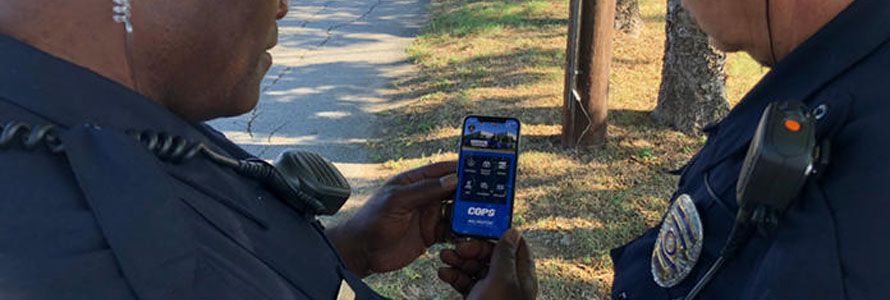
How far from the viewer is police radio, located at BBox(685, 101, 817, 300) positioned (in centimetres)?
96

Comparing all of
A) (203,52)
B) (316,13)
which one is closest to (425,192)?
(203,52)

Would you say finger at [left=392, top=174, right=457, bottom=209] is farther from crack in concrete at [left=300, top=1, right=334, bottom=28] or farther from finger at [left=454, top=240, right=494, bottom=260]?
crack in concrete at [left=300, top=1, right=334, bottom=28]

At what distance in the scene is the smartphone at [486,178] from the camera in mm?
1914

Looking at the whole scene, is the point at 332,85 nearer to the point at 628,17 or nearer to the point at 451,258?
the point at 628,17

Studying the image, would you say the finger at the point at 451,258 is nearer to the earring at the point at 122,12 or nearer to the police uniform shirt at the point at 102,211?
the police uniform shirt at the point at 102,211

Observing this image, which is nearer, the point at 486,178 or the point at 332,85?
the point at 486,178

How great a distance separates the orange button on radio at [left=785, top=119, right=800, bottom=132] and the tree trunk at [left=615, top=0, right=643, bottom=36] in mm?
7478

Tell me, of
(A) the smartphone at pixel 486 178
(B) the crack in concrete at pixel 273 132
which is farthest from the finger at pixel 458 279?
(B) the crack in concrete at pixel 273 132

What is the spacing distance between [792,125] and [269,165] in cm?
91

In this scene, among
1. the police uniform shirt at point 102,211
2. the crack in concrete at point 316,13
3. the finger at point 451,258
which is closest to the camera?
the police uniform shirt at point 102,211

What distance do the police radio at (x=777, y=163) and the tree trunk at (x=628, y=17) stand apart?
745 cm

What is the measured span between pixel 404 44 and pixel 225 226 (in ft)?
25.3

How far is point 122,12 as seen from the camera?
3.13 feet

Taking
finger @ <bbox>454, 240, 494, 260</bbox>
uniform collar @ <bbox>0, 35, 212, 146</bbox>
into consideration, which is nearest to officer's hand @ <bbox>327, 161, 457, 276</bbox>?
finger @ <bbox>454, 240, 494, 260</bbox>
